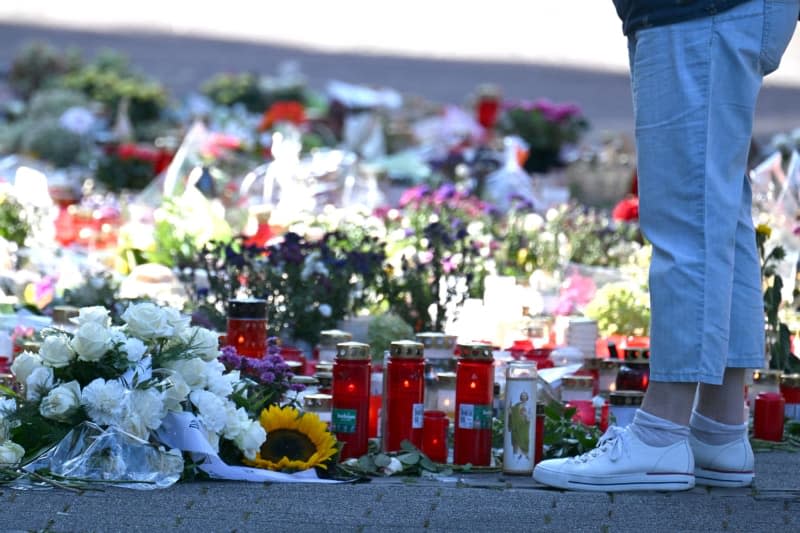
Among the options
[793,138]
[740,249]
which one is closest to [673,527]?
[740,249]

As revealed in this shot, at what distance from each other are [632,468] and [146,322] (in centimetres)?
106

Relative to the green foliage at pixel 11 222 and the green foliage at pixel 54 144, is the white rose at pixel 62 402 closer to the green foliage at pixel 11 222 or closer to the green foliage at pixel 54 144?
the green foliage at pixel 11 222

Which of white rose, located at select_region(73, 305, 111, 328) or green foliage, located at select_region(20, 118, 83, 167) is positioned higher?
green foliage, located at select_region(20, 118, 83, 167)

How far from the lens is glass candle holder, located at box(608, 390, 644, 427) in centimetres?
368

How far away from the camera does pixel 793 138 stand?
9383mm

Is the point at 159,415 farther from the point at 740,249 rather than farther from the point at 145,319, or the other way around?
the point at 740,249

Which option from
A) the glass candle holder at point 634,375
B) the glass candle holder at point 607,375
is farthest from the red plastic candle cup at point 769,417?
the glass candle holder at point 607,375

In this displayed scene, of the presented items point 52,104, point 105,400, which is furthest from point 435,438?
point 52,104

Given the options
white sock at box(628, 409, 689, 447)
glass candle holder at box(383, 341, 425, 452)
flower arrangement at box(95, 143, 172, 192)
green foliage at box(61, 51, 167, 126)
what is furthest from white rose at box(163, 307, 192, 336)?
green foliage at box(61, 51, 167, 126)

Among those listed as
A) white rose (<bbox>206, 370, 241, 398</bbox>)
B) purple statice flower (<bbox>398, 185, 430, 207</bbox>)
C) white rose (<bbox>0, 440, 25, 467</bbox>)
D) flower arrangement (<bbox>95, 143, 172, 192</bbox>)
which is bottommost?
white rose (<bbox>0, 440, 25, 467</bbox>)

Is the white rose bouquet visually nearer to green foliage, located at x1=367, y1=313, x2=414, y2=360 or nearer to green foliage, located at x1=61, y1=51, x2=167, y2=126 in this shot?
green foliage, located at x1=367, y1=313, x2=414, y2=360

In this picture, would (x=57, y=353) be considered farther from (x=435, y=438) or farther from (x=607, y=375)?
(x=607, y=375)

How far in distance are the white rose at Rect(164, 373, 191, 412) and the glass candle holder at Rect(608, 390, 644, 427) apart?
1.04 m

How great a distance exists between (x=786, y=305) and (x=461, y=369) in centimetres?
242
